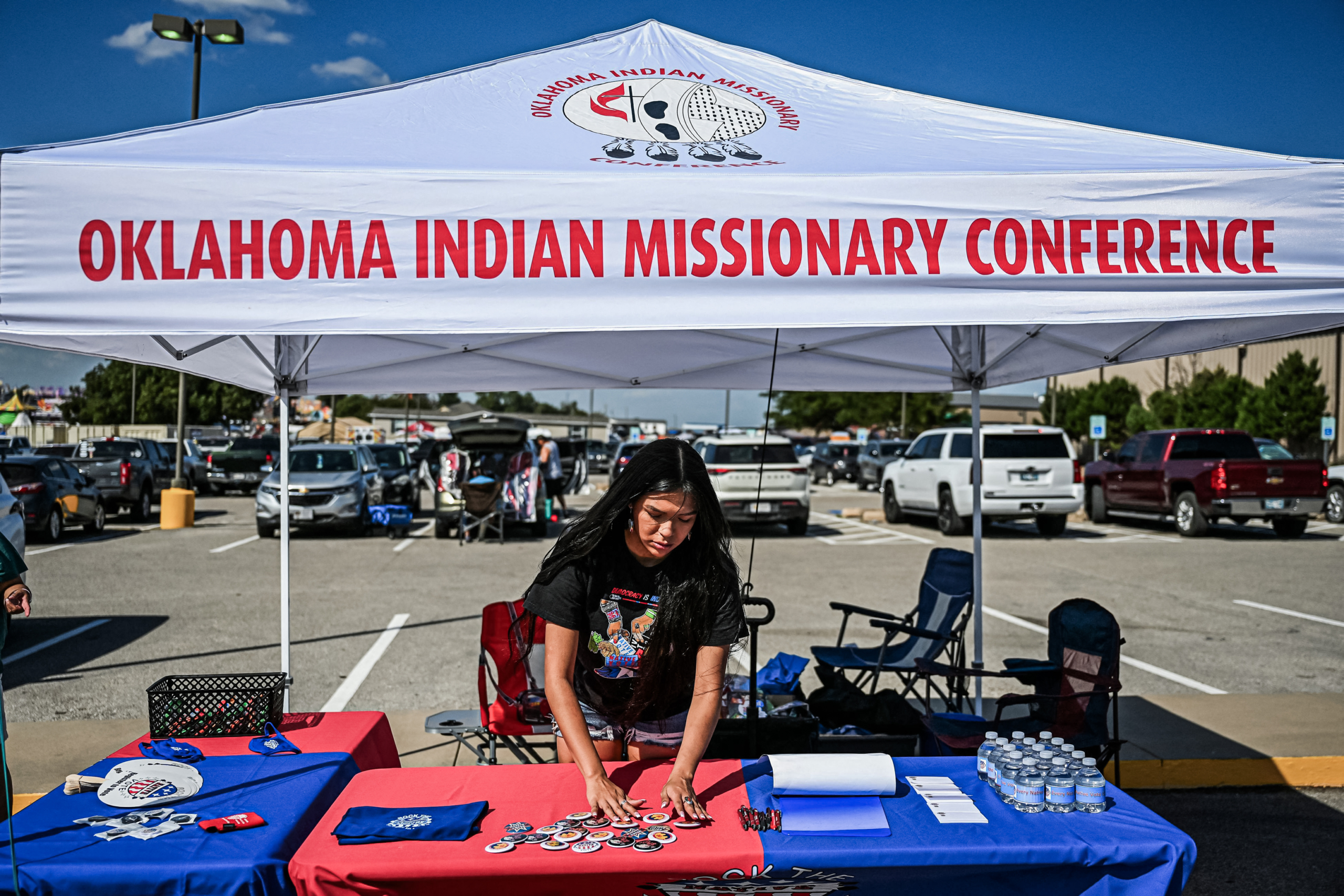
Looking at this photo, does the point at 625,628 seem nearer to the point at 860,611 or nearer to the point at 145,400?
the point at 860,611

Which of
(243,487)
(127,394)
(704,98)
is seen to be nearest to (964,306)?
(704,98)

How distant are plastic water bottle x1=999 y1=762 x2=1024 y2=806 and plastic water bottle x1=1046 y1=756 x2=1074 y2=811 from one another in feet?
0.27

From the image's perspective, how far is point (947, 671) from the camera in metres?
4.62

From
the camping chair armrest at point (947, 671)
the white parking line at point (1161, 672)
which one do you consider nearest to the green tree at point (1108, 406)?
the white parking line at point (1161, 672)

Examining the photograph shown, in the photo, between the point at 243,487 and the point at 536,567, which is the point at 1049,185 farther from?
the point at 243,487

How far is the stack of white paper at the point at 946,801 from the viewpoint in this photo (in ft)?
8.25

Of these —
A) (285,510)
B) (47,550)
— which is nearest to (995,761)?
(285,510)

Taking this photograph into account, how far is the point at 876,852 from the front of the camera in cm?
231

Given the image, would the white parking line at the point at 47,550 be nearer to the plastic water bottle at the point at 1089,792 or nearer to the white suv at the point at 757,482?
the white suv at the point at 757,482

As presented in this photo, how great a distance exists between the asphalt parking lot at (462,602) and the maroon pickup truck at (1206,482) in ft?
1.86

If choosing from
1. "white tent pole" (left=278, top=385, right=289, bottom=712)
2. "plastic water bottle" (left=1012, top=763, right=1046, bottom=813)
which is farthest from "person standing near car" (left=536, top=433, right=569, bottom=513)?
"plastic water bottle" (left=1012, top=763, right=1046, bottom=813)

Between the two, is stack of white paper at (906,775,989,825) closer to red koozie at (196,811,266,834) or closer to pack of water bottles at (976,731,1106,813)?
pack of water bottles at (976,731,1106,813)

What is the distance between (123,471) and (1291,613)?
19978 mm

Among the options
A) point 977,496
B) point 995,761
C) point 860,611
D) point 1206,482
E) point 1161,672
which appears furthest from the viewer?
point 1206,482
